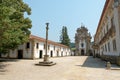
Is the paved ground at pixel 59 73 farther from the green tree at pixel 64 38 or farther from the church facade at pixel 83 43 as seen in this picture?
the green tree at pixel 64 38

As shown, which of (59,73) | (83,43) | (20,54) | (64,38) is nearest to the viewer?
(59,73)

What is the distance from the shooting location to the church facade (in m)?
66.7

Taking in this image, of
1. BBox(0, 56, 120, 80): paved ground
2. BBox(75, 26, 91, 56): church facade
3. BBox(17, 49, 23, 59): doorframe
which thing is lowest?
BBox(0, 56, 120, 80): paved ground

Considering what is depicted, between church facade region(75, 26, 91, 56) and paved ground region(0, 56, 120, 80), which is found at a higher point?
church facade region(75, 26, 91, 56)

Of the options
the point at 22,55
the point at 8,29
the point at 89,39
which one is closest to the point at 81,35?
the point at 89,39

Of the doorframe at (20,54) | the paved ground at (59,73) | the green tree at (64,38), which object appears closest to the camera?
the paved ground at (59,73)

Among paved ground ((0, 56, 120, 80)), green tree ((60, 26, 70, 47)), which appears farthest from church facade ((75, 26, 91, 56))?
paved ground ((0, 56, 120, 80))

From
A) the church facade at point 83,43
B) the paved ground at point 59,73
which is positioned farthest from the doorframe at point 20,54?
the church facade at point 83,43

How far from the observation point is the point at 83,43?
220 ft

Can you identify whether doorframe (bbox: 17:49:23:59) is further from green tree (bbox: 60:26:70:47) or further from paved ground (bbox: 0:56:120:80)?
green tree (bbox: 60:26:70:47)

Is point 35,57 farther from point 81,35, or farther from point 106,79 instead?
point 81,35

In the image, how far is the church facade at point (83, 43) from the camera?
2625 inches

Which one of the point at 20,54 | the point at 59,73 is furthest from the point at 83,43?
A: the point at 59,73

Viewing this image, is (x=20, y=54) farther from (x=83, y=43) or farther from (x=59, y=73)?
(x=83, y=43)
